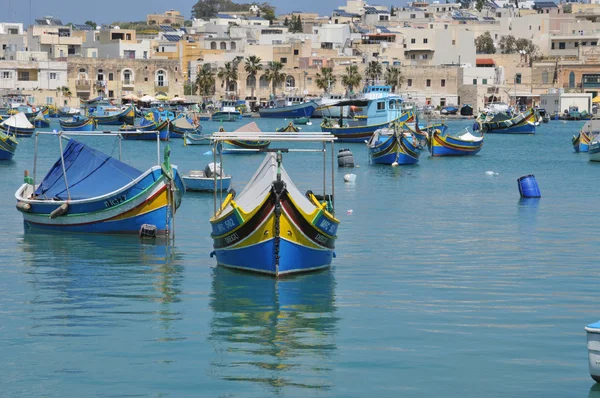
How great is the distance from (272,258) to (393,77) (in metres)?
87.2

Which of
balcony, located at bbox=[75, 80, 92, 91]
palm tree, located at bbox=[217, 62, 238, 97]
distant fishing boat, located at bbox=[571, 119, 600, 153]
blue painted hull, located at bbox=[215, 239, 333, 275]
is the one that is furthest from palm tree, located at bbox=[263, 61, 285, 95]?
blue painted hull, located at bbox=[215, 239, 333, 275]

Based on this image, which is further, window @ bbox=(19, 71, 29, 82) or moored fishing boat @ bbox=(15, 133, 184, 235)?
window @ bbox=(19, 71, 29, 82)

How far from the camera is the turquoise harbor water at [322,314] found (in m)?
13.2

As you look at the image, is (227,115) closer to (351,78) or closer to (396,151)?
(351,78)

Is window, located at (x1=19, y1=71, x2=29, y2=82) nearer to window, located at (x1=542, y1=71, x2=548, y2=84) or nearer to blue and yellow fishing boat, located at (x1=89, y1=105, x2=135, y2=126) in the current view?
blue and yellow fishing boat, located at (x1=89, y1=105, x2=135, y2=126)

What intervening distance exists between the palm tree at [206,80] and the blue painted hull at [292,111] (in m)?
10.3

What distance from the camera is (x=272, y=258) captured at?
61.0 feet

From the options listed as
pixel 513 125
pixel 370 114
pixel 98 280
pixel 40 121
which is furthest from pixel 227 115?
pixel 98 280

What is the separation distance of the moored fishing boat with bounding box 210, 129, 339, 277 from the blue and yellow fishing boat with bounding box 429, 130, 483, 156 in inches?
1315

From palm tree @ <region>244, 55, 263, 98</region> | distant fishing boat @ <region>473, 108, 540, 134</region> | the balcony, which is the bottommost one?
distant fishing boat @ <region>473, 108, 540, 134</region>

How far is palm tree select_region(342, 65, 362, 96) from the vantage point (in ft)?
346

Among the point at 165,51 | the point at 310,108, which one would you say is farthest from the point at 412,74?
the point at 165,51

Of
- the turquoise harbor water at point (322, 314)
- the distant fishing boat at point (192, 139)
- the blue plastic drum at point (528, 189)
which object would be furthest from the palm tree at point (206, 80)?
the turquoise harbor water at point (322, 314)

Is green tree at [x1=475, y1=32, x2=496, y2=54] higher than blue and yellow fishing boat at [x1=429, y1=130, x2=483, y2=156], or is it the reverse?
green tree at [x1=475, y1=32, x2=496, y2=54]
